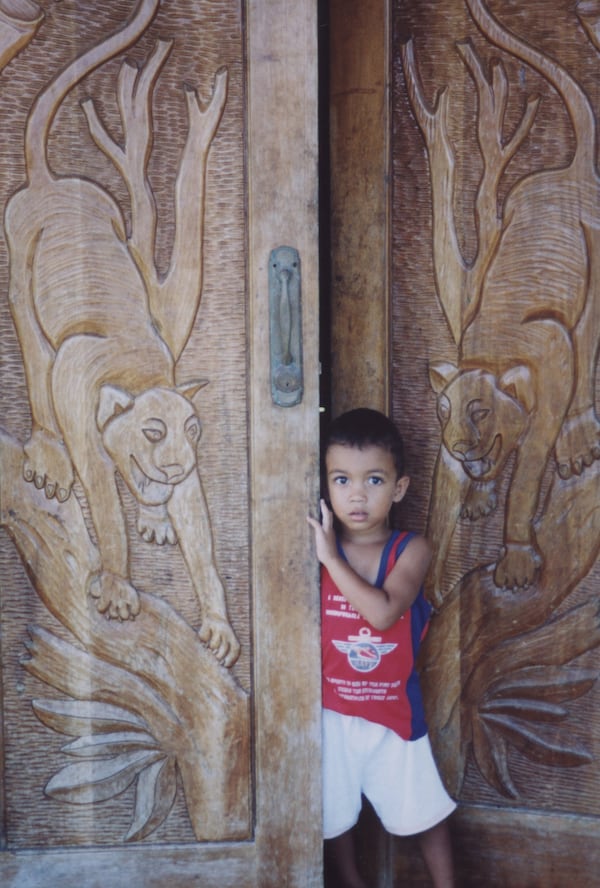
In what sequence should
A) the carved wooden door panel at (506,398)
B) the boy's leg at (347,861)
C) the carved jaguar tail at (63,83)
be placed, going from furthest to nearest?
1. the boy's leg at (347,861)
2. the carved wooden door panel at (506,398)
3. the carved jaguar tail at (63,83)

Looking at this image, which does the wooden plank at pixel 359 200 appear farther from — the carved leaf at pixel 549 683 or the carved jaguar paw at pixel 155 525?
the carved leaf at pixel 549 683

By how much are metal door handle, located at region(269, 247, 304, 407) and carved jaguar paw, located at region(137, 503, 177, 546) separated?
355 mm

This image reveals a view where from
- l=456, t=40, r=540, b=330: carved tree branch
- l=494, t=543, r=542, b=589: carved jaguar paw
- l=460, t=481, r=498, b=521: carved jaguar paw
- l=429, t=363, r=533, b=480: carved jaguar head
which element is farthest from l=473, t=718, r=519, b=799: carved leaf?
l=456, t=40, r=540, b=330: carved tree branch

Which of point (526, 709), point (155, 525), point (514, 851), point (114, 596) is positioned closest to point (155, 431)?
point (155, 525)

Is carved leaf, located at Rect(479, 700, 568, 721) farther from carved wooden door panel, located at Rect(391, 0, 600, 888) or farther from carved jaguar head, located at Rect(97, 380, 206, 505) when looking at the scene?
carved jaguar head, located at Rect(97, 380, 206, 505)

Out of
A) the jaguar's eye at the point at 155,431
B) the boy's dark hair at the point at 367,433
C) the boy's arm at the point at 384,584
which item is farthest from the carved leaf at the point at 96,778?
the boy's dark hair at the point at 367,433

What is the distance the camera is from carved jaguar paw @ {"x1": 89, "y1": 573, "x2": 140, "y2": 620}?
1920 mm

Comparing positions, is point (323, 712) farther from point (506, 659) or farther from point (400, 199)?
point (400, 199)

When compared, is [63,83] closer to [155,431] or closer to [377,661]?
[155,431]

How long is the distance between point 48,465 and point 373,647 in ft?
2.40

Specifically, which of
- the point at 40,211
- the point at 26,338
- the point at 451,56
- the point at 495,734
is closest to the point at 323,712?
the point at 495,734

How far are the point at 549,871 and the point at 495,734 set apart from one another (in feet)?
1.00

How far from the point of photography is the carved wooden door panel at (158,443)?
1840 millimetres

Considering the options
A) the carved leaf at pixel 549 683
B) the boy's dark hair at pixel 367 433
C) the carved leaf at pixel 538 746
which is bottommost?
the carved leaf at pixel 538 746
